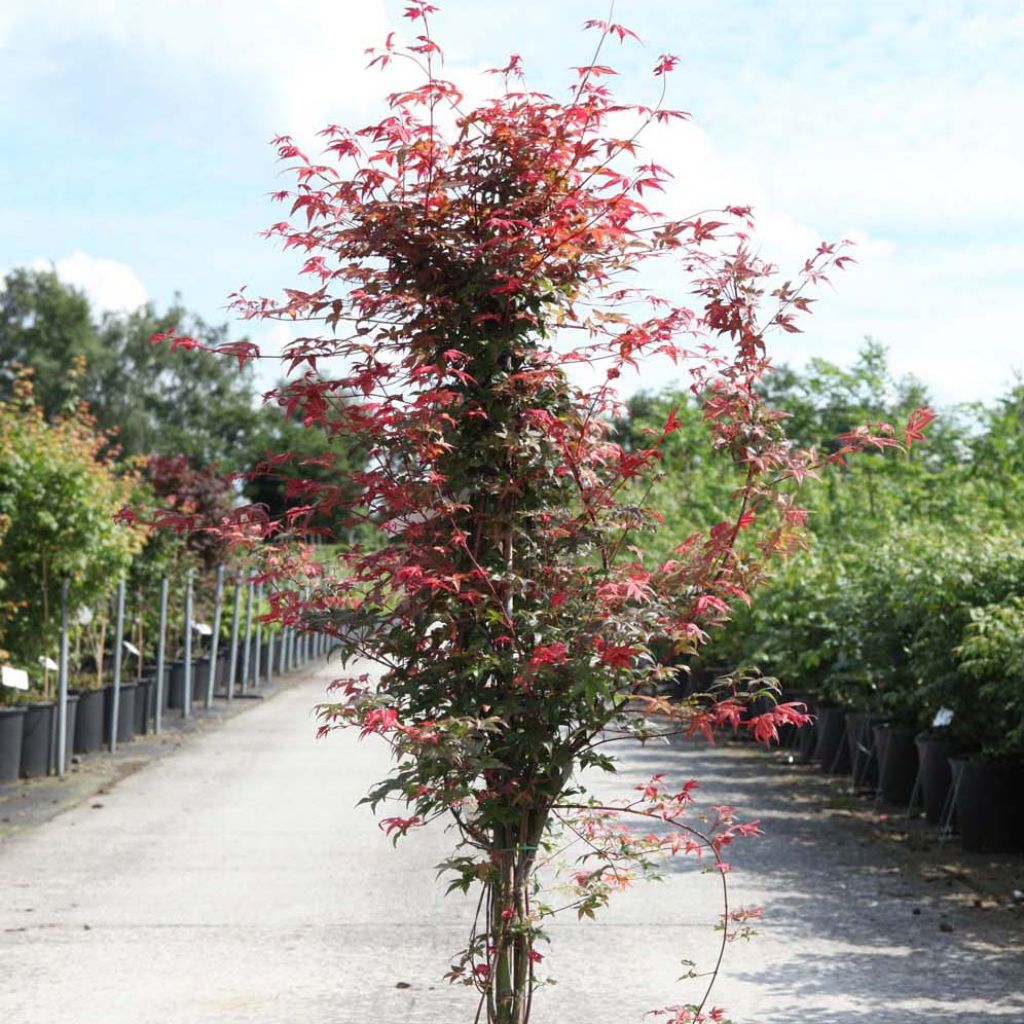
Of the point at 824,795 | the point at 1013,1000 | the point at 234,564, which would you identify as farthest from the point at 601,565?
the point at 234,564

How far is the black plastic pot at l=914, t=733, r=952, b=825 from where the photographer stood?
1128 cm

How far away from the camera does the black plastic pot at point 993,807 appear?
10250 millimetres

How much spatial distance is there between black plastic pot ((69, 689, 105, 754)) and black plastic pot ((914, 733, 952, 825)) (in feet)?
27.3

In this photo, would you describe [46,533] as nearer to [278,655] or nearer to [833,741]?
[833,741]

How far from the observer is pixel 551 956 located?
23.5 ft

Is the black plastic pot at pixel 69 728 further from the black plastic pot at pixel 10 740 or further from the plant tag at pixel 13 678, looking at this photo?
the plant tag at pixel 13 678

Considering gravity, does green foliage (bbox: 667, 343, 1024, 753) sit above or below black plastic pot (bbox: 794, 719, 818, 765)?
above

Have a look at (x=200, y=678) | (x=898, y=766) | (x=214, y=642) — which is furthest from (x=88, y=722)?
(x=200, y=678)

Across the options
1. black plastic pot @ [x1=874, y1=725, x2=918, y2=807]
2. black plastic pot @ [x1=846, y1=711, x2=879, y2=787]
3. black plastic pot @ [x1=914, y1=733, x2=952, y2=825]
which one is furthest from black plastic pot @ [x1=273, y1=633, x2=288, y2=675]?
black plastic pot @ [x1=914, y1=733, x2=952, y2=825]

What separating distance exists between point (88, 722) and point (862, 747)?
7729mm

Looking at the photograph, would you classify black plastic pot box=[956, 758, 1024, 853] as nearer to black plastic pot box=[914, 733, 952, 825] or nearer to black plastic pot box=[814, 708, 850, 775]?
black plastic pot box=[914, 733, 952, 825]

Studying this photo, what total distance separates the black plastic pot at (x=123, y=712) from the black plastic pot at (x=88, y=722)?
0.50 m

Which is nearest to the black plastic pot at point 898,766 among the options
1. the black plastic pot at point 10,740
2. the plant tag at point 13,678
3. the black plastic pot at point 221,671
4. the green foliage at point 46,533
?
the green foliage at point 46,533

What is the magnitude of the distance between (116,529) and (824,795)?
713 centimetres
